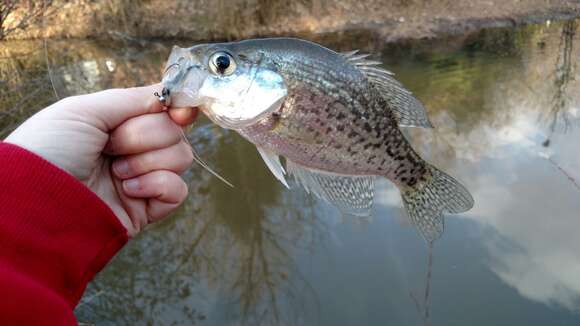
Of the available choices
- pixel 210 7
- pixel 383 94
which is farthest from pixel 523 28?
pixel 383 94

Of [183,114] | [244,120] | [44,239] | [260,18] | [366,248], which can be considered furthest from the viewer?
[260,18]

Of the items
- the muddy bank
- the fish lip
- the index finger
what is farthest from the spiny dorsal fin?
the muddy bank

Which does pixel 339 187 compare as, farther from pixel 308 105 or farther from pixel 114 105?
pixel 114 105

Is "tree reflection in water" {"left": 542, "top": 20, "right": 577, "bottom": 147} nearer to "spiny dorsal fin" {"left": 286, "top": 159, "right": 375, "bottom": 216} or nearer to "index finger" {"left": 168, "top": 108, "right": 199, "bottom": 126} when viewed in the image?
"spiny dorsal fin" {"left": 286, "top": 159, "right": 375, "bottom": 216}

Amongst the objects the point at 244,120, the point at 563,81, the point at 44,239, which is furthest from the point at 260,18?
the point at 44,239

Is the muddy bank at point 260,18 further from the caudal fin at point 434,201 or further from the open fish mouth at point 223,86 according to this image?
the open fish mouth at point 223,86

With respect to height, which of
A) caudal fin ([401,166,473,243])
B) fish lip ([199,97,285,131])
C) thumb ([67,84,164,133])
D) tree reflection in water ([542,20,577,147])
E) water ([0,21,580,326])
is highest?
fish lip ([199,97,285,131])

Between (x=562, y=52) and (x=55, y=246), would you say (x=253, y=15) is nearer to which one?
(x=562, y=52)

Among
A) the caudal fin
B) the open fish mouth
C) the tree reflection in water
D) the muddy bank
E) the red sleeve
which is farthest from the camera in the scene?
the muddy bank
